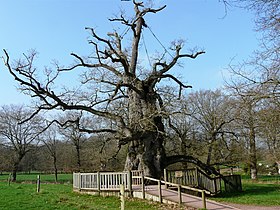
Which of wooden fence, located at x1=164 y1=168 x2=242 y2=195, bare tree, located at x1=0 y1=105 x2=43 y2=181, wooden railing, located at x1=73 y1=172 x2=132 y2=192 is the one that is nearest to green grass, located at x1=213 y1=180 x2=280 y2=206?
wooden fence, located at x1=164 y1=168 x2=242 y2=195

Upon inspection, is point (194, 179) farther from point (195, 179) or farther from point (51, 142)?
point (51, 142)

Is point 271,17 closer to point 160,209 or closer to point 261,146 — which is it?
point 160,209

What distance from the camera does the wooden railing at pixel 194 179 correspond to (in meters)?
17.8

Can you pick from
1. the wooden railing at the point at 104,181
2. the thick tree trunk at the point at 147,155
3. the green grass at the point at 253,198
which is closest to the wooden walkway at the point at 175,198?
the wooden railing at the point at 104,181

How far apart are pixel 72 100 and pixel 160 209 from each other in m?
9.38

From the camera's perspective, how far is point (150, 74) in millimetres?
21672

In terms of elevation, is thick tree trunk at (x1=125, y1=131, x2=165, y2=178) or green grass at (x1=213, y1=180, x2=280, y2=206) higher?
thick tree trunk at (x1=125, y1=131, x2=165, y2=178)

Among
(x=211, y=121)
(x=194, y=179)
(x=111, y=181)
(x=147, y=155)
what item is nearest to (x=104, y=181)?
(x=111, y=181)

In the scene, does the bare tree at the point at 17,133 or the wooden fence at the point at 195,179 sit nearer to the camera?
the wooden fence at the point at 195,179

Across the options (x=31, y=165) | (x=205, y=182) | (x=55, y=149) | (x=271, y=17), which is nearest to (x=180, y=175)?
(x=205, y=182)

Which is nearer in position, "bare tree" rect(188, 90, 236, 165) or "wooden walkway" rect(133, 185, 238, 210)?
"wooden walkway" rect(133, 185, 238, 210)

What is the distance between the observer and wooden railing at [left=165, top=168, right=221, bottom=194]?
1784 centimetres

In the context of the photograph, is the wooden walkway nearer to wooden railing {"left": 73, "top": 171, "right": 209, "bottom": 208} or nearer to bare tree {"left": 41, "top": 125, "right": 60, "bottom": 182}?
wooden railing {"left": 73, "top": 171, "right": 209, "bottom": 208}

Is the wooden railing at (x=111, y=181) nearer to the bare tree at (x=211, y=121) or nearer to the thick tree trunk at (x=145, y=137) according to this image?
the thick tree trunk at (x=145, y=137)
